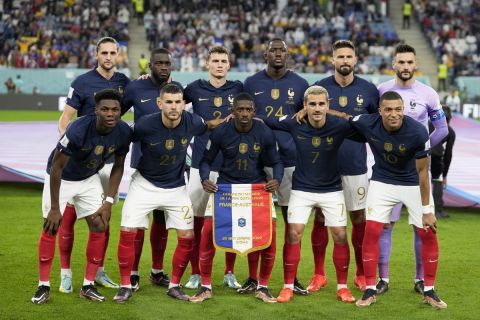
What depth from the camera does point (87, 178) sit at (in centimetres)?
748

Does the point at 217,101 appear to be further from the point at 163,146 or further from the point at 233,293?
the point at 233,293

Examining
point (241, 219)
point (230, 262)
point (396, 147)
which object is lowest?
point (230, 262)

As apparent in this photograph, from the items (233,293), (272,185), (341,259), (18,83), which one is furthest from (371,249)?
(18,83)

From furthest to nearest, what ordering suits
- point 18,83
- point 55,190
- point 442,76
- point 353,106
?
1. point 442,76
2. point 18,83
3. point 353,106
4. point 55,190

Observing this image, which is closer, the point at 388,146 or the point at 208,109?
the point at 388,146

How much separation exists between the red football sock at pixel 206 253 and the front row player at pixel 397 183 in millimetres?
1269

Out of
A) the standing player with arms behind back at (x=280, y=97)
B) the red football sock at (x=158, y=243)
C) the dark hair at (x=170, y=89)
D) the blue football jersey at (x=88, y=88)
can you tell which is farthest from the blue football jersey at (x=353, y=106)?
the blue football jersey at (x=88, y=88)

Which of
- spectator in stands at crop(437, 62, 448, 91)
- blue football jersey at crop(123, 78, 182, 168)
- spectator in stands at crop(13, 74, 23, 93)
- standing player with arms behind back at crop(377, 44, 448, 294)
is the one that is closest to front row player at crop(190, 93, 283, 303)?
blue football jersey at crop(123, 78, 182, 168)

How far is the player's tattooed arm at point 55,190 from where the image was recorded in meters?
7.07

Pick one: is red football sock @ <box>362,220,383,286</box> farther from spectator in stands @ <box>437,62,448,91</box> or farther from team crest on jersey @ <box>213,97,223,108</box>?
spectator in stands @ <box>437,62,448,91</box>

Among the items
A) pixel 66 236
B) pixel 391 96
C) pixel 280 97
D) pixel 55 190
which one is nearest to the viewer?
pixel 55 190

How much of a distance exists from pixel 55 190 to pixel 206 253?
1.38 meters

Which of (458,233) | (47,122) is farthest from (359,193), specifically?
(47,122)

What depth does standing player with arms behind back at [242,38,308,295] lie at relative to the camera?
26.0ft
